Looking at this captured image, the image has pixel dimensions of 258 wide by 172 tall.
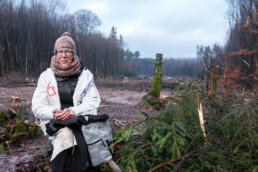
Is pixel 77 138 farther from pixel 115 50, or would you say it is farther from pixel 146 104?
pixel 115 50

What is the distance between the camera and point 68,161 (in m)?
2.41

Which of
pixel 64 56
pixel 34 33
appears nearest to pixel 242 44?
pixel 64 56

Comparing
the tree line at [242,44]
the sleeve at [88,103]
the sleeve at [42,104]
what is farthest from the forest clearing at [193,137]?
the tree line at [242,44]

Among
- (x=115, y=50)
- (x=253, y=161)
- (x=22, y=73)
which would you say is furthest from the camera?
(x=115, y=50)

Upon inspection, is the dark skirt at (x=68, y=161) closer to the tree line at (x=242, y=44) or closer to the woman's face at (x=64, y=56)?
the woman's face at (x=64, y=56)

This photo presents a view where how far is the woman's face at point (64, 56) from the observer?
2749 mm

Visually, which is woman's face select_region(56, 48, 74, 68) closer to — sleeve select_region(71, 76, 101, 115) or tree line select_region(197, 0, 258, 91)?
sleeve select_region(71, 76, 101, 115)

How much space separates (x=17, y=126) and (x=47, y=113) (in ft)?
11.4

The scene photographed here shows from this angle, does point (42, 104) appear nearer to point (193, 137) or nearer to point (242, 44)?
point (193, 137)

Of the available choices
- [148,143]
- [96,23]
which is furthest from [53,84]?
[96,23]

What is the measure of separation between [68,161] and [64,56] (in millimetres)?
1260

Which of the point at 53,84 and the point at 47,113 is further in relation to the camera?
the point at 53,84

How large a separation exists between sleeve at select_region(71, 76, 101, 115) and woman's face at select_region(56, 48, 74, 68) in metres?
0.40

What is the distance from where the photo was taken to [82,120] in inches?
91.2
